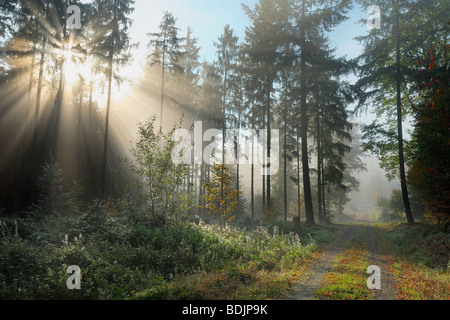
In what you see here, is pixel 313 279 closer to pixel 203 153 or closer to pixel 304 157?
pixel 304 157

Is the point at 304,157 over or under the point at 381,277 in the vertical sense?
over

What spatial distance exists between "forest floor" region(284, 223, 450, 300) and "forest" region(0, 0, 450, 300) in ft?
0.24

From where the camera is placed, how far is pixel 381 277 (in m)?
7.60

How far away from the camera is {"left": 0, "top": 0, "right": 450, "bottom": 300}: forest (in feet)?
23.0

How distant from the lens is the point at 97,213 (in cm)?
1136

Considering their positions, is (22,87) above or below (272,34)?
below

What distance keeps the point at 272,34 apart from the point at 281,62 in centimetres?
260

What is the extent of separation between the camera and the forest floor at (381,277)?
236 inches

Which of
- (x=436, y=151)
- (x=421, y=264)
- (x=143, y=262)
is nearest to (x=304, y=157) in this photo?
(x=436, y=151)

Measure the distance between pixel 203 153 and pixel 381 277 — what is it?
27.5m

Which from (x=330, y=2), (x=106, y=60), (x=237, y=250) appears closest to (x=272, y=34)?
(x=330, y=2)

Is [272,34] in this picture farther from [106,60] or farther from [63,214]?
[63,214]

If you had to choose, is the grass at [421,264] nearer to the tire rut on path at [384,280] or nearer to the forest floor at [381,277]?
the forest floor at [381,277]
